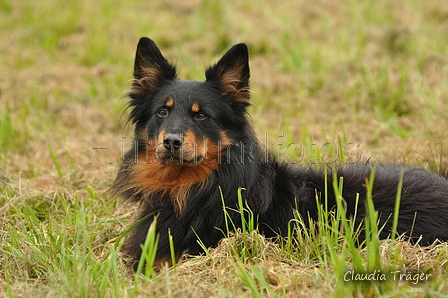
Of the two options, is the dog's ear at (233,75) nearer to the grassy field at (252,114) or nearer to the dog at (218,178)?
the dog at (218,178)

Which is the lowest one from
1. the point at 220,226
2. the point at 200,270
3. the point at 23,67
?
the point at 200,270

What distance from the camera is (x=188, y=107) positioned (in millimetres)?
3422

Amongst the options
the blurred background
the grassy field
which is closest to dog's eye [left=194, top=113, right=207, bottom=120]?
the grassy field

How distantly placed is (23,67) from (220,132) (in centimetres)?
634

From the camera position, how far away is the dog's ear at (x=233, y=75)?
3.52m

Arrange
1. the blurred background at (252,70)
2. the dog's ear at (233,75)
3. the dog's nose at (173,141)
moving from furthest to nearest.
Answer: the blurred background at (252,70), the dog's ear at (233,75), the dog's nose at (173,141)

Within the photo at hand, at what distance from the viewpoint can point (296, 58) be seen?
7613 millimetres

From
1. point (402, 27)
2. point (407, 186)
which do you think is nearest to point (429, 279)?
point (407, 186)

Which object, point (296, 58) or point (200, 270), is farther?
point (296, 58)

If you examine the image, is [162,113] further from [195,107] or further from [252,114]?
[252,114]

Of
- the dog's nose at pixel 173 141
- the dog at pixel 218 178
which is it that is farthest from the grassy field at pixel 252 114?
the dog's nose at pixel 173 141

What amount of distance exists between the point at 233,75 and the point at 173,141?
808 millimetres

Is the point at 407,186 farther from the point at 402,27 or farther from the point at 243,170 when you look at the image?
the point at 402,27

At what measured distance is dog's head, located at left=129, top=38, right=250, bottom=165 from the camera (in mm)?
3252
